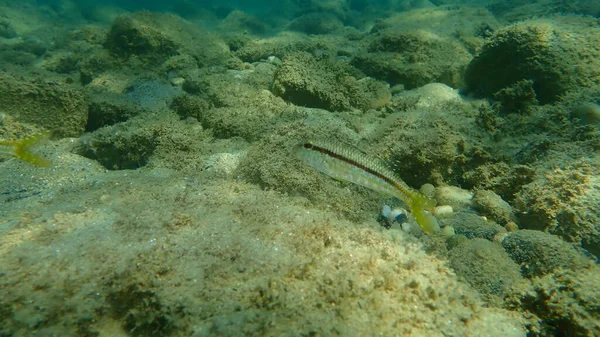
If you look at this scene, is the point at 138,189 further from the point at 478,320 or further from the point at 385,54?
the point at 385,54

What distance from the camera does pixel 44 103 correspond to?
20.5 feet

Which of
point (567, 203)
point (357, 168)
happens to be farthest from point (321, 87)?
point (567, 203)

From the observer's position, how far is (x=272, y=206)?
10.8ft

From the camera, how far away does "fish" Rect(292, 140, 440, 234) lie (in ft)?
10.2

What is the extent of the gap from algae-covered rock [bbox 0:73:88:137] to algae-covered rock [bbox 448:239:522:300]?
7027 mm

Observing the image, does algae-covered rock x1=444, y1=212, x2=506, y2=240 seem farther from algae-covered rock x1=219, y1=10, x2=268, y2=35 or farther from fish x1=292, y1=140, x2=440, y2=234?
algae-covered rock x1=219, y1=10, x2=268, y2=35

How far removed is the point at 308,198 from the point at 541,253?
2.55 metres

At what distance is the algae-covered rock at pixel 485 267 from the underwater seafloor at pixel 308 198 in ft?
0.07

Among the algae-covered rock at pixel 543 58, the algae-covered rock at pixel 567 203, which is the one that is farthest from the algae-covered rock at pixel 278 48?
the algae-covered rock at pixel 567 203

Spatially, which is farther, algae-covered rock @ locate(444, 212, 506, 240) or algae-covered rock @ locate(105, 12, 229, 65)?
algae-covered rock @ locate(105, 12, 229, 65)

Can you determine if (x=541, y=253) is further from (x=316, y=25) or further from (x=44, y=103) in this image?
(x=316, y=25)

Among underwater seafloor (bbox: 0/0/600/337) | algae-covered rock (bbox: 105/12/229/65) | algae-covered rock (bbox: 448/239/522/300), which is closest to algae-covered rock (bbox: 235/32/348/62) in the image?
algae-covered rock (bbox: 105/12/229/65)

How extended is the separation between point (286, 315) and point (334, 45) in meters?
11.7

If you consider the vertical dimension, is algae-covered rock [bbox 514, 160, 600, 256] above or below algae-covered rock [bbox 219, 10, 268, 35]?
above
